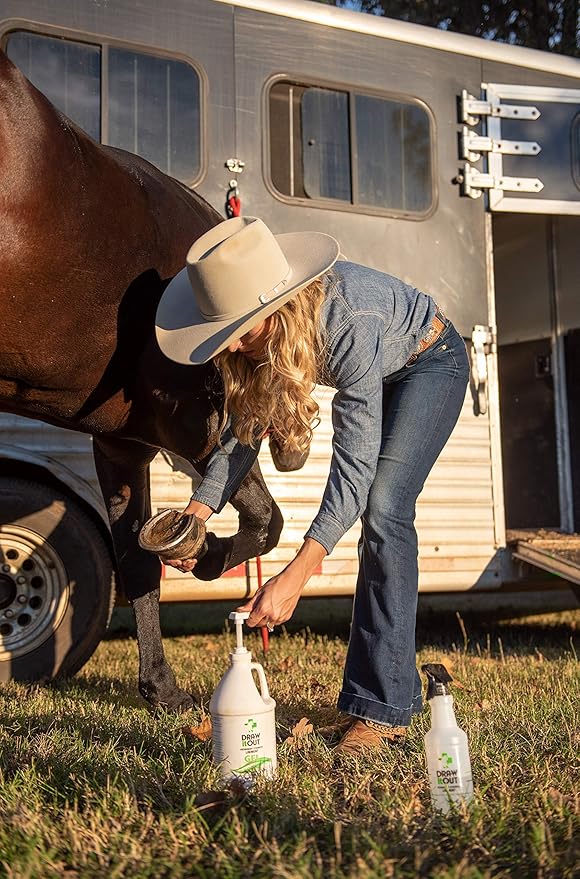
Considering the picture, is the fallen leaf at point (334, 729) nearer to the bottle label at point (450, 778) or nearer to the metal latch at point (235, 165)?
the bottle label at point (450, 778)

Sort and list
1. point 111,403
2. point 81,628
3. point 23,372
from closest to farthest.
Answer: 1. point 23,372
2. point 111,403
3. point 81,628

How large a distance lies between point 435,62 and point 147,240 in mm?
2588

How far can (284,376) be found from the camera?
101 inches

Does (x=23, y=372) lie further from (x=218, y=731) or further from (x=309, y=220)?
(x=309, y=220)

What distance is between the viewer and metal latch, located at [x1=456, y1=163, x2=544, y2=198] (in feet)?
17.1

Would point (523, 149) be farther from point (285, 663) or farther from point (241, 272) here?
point (241, 272)

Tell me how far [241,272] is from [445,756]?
4.30 feet

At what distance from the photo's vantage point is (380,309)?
2.77m

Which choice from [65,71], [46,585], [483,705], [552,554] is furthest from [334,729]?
[65,71]

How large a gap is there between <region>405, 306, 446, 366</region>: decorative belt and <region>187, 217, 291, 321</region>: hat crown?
0.59 m

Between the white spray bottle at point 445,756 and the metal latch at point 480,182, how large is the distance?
12.0ft

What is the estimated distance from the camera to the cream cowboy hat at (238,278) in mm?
2529

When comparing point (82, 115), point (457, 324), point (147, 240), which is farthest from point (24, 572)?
point (457, 324)

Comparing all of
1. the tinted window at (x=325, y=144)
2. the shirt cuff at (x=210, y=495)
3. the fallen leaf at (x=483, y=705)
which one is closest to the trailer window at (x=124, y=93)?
the tinted window at (x=325, y=144)
